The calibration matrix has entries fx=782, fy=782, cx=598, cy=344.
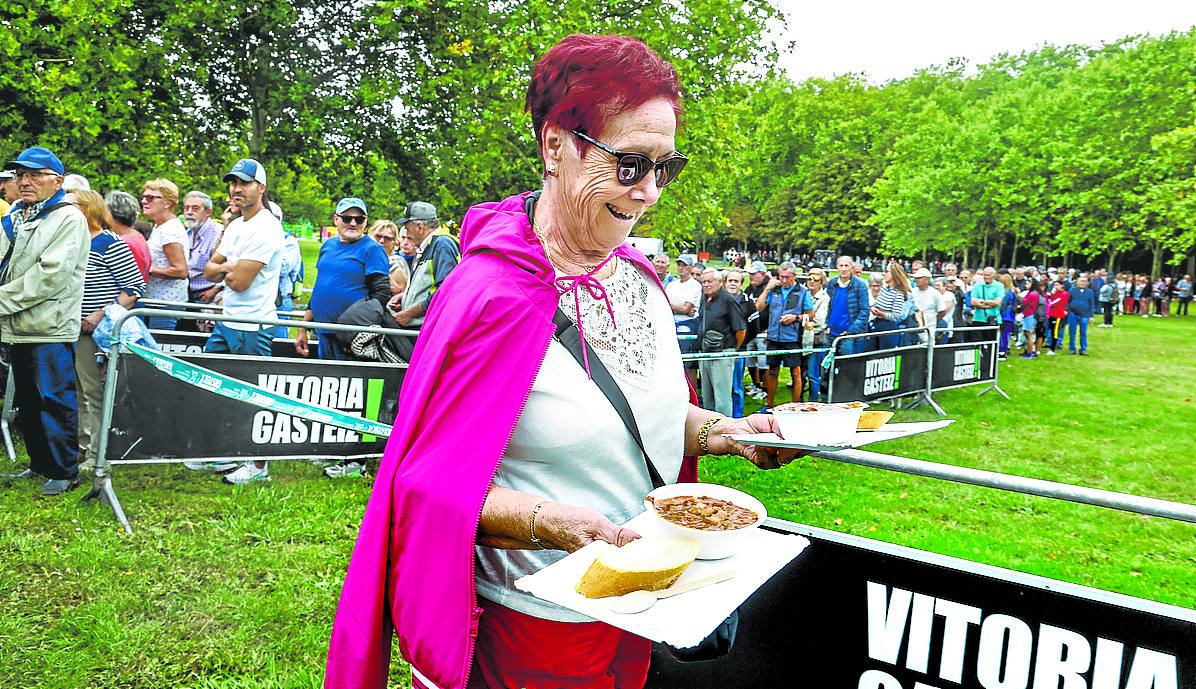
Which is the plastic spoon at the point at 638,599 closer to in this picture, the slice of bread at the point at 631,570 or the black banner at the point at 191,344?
the slice of bread at the point at 631,570

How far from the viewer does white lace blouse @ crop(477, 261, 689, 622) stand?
1.61m

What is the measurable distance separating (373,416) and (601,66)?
5.55 meters

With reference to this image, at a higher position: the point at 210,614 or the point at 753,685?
the point at 753,685

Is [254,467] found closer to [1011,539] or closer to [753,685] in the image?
[753,685]

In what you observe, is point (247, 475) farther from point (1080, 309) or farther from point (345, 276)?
point (1080, 309)

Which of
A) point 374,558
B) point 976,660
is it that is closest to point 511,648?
point 374,558

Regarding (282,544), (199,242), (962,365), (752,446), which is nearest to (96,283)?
(199,242)

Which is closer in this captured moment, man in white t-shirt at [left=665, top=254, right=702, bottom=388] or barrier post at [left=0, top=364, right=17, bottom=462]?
barrier post at [left=0, top=364, right=17, bottom=462]

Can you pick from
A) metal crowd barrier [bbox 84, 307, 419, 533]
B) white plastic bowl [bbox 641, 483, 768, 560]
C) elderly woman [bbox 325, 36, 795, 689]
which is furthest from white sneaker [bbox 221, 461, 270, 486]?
white plastic bowl [bbox 641, 483, 768, 560]

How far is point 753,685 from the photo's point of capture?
7.98ft

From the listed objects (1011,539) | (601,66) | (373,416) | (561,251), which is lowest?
(1011,539)

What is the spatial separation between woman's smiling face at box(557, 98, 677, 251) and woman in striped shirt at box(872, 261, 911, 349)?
1114cm

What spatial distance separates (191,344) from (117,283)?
55.1 inches

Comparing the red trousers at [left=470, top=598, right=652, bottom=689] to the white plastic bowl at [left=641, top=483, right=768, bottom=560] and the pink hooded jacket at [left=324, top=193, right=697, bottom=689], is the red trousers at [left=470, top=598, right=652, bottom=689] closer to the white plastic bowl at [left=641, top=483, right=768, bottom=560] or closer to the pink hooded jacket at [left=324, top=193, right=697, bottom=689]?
the pink hooded jacket at [left=324, top=193, right=697, bottom=689]
